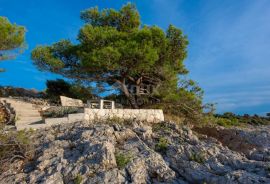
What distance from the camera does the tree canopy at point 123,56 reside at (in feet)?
48.8

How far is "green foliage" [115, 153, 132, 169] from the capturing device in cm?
721

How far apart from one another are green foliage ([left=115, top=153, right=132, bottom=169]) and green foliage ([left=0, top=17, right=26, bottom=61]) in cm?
1438

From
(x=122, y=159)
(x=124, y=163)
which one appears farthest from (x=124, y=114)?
(x=124, y=163)

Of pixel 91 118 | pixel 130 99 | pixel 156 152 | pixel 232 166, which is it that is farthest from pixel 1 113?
pixel 232 166

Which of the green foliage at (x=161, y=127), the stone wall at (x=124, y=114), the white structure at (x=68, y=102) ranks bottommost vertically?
the green foliage at (x=161, y=127)

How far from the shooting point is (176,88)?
16703 mm

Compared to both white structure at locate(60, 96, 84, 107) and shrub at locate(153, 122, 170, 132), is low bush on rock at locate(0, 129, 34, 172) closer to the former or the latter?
shrub at locate(153, 122, 170, 132)

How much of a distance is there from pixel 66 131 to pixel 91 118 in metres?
2.23

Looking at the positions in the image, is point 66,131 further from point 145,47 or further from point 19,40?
point 19,40

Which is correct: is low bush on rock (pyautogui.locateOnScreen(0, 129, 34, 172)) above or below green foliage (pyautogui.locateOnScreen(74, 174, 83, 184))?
above


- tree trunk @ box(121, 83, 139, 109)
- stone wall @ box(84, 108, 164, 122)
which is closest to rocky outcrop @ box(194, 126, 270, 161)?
stone wall @ box(84, 108, 164, 122)

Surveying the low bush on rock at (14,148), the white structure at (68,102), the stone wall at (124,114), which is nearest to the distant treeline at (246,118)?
the stone wall at (124,114)

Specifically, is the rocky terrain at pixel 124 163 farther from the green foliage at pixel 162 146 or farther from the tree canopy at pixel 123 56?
the tree canopy at pixel 123 56

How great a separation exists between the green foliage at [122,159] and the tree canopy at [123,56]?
24.7ft
